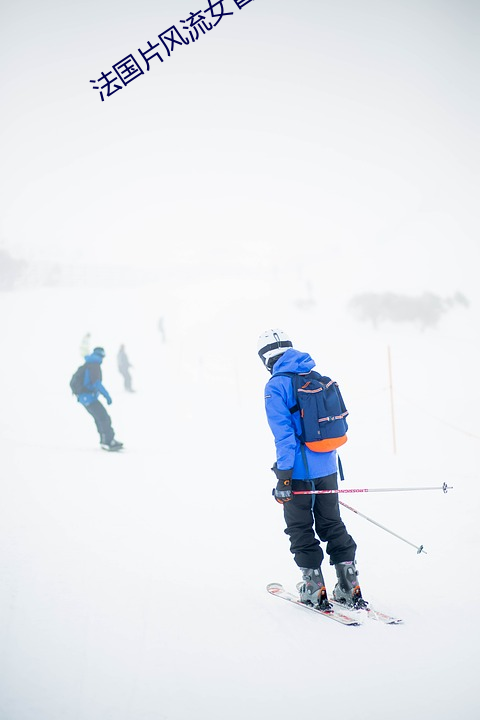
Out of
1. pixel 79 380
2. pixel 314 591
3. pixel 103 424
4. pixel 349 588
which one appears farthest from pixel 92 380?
pixel 349 588

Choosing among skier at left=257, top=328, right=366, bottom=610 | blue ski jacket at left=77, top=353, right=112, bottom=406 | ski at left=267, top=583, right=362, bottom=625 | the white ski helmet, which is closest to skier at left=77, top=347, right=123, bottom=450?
blue ski jacket at left=77, top=353, right=112, bottom=406

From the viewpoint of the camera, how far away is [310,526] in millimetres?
2943

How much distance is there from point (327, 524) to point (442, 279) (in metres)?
43.7

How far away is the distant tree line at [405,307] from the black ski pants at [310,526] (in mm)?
32575

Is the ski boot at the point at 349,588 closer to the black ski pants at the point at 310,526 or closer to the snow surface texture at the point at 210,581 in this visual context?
the black ski pants at the point at 310,526

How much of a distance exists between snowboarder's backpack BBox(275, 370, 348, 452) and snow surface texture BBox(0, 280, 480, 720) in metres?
1.28

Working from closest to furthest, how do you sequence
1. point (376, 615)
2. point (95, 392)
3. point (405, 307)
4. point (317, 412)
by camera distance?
point (376, 615)
point (317, 412)
point (95, 392)
point (405, 307)

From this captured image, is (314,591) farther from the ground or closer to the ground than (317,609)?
farther from the ground

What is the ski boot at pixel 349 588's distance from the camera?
286 cm

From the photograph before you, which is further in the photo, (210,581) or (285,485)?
(210,581)

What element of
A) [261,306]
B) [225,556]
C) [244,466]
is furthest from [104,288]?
[225,556]

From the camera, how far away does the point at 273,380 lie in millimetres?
2928

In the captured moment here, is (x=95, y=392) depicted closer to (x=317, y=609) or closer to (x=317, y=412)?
(x=317, y=412)

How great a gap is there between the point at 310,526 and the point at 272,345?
57.5 inches
